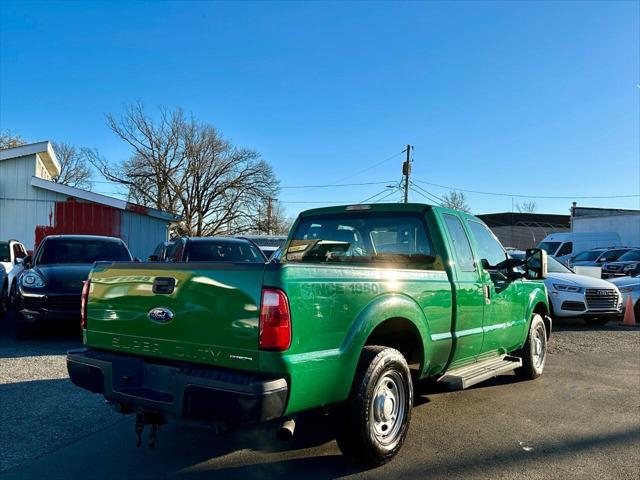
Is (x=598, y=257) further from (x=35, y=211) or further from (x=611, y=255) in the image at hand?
(x=35, y=211)

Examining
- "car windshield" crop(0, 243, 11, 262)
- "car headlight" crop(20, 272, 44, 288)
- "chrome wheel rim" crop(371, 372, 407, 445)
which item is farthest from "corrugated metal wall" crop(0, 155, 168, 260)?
"chrome wheel rim" crop(371, 372, 407, 445)

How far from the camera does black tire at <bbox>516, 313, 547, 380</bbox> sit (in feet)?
20.7

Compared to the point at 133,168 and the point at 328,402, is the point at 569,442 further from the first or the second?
the point at 133,168

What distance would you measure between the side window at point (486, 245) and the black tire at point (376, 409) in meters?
1.96

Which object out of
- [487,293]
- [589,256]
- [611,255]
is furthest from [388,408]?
[589,256]

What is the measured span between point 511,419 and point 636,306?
9436mm

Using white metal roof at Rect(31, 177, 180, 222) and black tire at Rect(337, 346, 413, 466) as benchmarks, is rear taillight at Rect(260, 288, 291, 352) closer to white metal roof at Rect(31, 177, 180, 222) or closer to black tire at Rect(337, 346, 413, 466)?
black tire at Rect(337, 346, 413, 466)

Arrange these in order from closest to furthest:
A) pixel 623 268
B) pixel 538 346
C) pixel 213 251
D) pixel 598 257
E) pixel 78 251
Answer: pixel 538 346
pixel 78 251
pixel 213 251
pixel 623 268
pixel 598 257

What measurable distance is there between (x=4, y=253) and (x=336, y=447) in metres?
10.8

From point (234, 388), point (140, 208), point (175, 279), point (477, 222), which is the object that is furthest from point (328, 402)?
point (140, 208)

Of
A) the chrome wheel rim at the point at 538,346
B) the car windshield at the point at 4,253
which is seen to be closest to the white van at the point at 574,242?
the chrome wheel rim at the point at 538,346

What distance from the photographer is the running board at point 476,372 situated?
4.43 meters

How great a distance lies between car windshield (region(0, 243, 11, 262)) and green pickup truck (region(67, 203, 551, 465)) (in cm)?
948

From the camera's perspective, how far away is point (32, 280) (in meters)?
8.05
